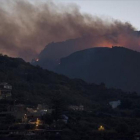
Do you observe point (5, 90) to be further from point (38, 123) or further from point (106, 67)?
point (106, 67)

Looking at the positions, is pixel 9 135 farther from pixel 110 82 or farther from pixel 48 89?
pixel 110 82

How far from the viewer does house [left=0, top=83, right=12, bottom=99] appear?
3816cm

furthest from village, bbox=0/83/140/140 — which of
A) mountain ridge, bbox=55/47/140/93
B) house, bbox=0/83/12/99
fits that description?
mountain ridge, bbox=55/47/140/93

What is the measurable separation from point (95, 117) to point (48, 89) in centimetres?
1296

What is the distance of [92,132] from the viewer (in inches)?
1070

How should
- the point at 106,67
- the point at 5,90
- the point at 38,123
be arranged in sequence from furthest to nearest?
the point at 106,67, the point at 5,90, the point at 38,123

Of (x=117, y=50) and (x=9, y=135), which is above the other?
(x=117, y=50)

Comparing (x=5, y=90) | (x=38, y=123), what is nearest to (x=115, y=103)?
(x=5, y=90)

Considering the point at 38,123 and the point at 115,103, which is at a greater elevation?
the point at 115,103

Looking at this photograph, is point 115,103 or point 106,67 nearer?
point 115,103

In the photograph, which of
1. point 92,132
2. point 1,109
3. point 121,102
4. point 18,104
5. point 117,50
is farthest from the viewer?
point 117,50

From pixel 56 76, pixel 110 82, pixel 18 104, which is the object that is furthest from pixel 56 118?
pixel 110 82

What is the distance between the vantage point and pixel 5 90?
1555 inches

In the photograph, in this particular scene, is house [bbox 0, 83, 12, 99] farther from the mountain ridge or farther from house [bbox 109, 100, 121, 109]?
the mountain ridge
